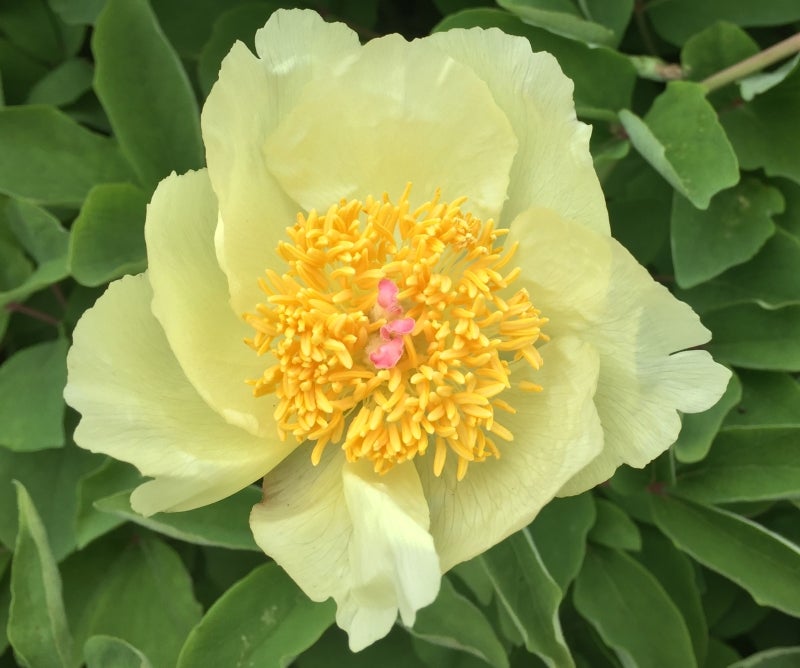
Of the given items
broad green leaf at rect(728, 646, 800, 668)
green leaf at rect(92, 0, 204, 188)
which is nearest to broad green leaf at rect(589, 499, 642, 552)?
broad green leaf at rect(728, 646, 800, 668)

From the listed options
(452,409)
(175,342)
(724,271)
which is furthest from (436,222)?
(724,271)

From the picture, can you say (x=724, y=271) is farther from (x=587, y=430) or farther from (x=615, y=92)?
(x=587, y=430)

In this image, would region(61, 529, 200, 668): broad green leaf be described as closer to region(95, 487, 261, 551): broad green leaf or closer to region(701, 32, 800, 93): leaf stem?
region(95, 487, 261, 551): broad green leaf

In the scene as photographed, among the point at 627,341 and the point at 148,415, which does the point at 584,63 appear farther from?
the point at 148,415

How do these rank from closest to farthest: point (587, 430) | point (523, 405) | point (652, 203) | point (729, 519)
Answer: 1. point (587, 430)
2. point (523, 405)
3. point (729, 519)
4. point (652, 203)

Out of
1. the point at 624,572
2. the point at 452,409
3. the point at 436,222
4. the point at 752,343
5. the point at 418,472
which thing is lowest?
the point at 624,572

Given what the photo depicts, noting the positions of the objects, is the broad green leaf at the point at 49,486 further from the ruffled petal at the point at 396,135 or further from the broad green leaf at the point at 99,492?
the ruffled petal at the point at 396,135

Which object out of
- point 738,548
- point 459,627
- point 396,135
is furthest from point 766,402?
point 396,135
